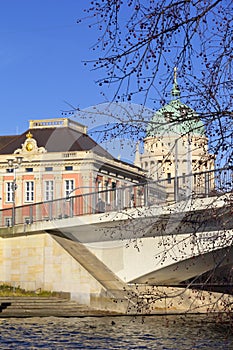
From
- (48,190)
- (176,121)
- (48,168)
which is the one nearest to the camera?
(176,121)

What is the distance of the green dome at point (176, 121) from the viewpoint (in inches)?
230

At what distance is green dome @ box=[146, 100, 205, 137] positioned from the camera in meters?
5.84

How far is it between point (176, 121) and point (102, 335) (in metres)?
13.9

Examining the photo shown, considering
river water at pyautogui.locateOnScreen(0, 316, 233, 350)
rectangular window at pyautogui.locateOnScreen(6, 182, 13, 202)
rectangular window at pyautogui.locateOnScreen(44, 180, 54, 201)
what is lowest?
river water at pyautogui.locateOnScreen(0, 316, 233, 350)

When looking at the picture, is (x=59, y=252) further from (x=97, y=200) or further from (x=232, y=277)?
(x=232, y=277)

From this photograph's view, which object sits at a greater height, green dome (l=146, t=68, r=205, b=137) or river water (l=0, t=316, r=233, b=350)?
green dome (l=146, t=68, r=205, b=137)

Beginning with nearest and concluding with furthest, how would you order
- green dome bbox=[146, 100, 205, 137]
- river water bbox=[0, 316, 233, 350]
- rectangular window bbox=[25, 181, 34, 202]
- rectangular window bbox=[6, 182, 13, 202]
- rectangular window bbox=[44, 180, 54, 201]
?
green dome bbox=[146, 100, 205, 137]
river water bbox=[0, 316, 233, 350]
rectangular window bbox=[44, 180, 54, 201]
rectangular window bbox=[25, 181, 34, 202]
rectangular window bbox=[6, 182, 13, 202]

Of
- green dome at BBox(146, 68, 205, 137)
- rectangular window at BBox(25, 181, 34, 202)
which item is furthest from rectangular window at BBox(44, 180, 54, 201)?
green dome at BBox(146, 68, 205, 137)

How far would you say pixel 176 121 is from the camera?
584 cm

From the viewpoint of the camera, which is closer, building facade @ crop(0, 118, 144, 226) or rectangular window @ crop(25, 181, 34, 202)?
building facade @ crop(0, 118, 144, 226)

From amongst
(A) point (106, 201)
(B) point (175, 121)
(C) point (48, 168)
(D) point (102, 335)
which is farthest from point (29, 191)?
(B) point (175, 121)

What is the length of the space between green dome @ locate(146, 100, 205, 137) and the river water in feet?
30.5

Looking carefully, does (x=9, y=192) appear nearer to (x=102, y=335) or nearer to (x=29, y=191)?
(x=29, y=191)

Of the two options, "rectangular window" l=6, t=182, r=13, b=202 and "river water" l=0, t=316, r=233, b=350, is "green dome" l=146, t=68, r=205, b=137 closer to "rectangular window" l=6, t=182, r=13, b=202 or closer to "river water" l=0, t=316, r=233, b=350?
"river water" l=0, t=316, r=233, b=350
